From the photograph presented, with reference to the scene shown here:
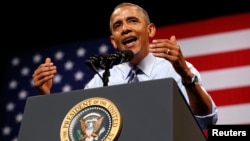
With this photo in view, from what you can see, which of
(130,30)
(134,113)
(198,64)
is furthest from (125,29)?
(198,64)

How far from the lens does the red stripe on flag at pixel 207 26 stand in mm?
2646

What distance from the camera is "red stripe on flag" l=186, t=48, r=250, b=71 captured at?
2577mm

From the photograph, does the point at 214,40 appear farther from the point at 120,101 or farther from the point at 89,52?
the point at 120,101

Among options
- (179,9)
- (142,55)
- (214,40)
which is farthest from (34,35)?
(142,55)

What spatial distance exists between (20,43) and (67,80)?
1.45 feet

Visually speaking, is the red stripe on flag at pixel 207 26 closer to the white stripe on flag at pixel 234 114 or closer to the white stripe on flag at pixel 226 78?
the white stripe on flag at pixel 226 78

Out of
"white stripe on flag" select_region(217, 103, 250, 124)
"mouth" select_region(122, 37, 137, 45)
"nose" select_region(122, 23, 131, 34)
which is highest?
"nose" select_region(122, 23, 131, 34)

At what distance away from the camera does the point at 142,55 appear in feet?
6.07

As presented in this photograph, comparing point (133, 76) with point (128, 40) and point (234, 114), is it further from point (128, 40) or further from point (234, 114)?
→ point (234, 114)

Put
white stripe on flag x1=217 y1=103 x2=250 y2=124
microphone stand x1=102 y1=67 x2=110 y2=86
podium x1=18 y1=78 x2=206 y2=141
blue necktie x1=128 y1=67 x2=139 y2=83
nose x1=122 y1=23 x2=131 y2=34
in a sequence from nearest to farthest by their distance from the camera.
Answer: podium x1=18 y1=78 x2=206 y2=141 → microphone stand x1=102 y1=67 x2=110 y2=86 → blue necktie x1=128 y1=67 x2=139 y2=83 → nose x1=122 y1=23 x2=131 y2=34 → white stripe on flag x1=217 y1=103 x2=250 y2=124

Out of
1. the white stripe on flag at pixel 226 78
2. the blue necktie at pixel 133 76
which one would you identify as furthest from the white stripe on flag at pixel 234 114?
the blue necktie at pixel 133 76

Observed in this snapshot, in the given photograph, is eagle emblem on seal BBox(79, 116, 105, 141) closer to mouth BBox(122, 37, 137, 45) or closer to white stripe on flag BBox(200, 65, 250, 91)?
mouth BBox(122, 37, 137, 45)

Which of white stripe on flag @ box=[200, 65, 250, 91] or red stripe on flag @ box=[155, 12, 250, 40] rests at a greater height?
red stripe on flag @ box=[155, 12, 250, 40]

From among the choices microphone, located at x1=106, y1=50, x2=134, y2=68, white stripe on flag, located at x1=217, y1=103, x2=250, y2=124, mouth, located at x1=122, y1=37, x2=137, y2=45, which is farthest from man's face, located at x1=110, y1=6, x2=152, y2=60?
white stripe on flag, located at x1=217, y1=103, x2=250, y2=124
